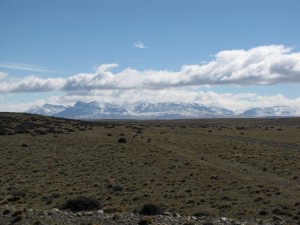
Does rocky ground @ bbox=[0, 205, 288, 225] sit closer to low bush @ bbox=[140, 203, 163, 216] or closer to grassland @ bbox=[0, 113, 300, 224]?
low bush @ bbox=[140, 203, 163, 216]

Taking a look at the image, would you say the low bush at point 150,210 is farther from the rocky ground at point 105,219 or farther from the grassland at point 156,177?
the grassland at point 156,177

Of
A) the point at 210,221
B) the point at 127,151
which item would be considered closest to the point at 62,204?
the point at 210,221

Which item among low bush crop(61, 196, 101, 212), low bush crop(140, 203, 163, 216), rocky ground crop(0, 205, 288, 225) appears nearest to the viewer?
rocky ground crop(0, 205, 288, 225)

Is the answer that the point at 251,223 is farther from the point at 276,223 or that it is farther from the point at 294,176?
the point at 294,176

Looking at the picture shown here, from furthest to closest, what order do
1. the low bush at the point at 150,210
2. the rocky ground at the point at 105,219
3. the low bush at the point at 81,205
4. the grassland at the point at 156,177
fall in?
the grassland at the point at 156,177, the low bush at the point at 81,205, the low bush at the point at 150,210, the rocky ground at the point at 105,219

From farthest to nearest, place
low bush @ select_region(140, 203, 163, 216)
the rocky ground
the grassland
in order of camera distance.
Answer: the grassland, low bush @ select_region(140, 203, 163, 216), the rocky ground

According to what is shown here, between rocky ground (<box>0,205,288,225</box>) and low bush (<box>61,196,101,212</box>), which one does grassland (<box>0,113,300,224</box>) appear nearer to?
low bush (<box>61,196,101,212</box>)

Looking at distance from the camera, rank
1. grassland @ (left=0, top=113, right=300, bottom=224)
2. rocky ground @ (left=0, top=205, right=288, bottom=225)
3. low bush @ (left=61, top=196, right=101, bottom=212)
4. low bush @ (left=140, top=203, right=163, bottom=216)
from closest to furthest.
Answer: rocky ground @ (left=0, top=205, right=288, bottom=225)
low bush @ (left=140, top=203, right=163, bottom=216)
low bush @ (left=61, top=196, right=101, bottom=212)
grassland @ (left=0, top=113, right=300, bottom=224)

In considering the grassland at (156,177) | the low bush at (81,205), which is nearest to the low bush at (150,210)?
the grassland at (156,177)

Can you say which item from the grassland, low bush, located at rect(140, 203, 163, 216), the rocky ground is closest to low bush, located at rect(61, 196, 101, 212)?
the grassland

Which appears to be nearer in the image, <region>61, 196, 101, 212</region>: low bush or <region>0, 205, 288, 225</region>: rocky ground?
<region>0, 205, 288, 225</region>: rocky ground

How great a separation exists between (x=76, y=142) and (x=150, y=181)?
2731 centimetres

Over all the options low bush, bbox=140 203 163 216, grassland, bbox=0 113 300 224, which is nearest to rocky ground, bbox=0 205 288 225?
low bush, bbox=140 203 163 216

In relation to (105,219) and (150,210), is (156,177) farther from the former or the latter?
(105,219)
